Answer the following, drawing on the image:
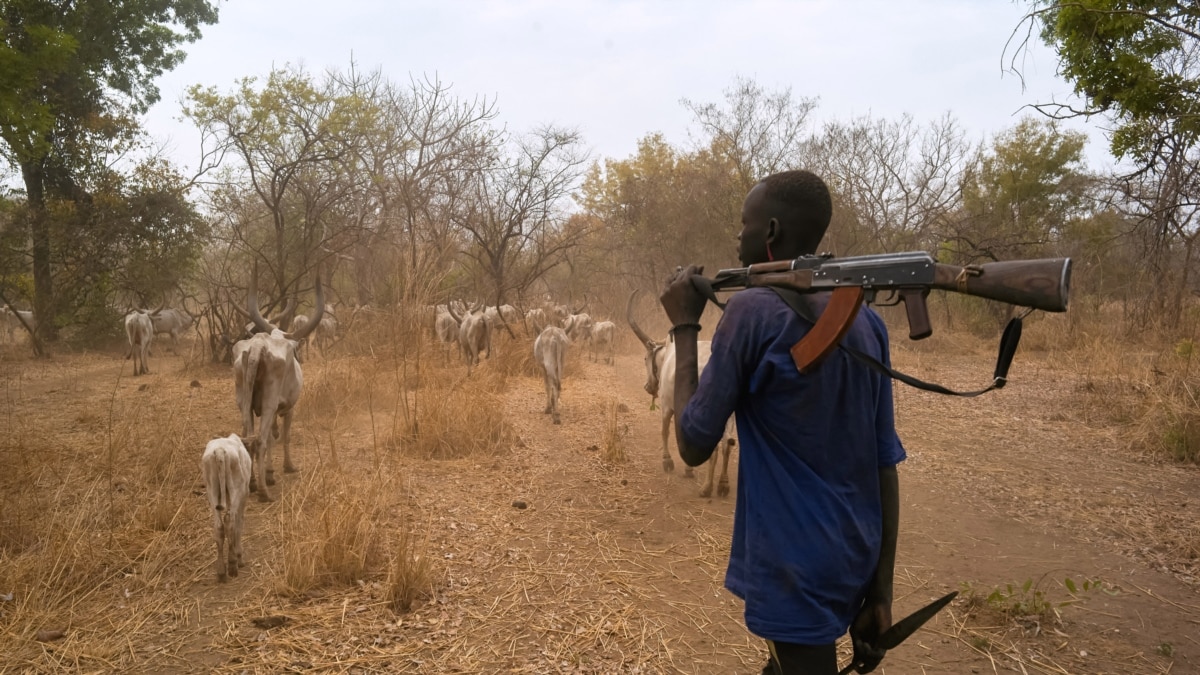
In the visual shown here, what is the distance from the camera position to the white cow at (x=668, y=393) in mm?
6266

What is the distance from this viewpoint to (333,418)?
27.5 feet

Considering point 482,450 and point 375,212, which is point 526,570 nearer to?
point 482,450

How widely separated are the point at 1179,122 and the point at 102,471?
9.14 meters

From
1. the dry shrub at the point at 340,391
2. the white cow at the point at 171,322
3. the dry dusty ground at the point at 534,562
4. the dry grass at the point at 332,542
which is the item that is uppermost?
the white cow at the point at 171,322

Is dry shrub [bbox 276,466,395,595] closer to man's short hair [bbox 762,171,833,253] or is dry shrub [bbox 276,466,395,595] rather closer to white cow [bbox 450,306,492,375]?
man's short hair [bbox 762,171,833,253]

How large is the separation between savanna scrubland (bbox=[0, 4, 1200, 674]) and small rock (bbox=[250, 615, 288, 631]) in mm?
16

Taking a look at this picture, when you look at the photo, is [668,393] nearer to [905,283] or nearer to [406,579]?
[406,579]

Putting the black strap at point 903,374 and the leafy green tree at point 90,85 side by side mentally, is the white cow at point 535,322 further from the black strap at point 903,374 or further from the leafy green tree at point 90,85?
the black strap at point 903,374

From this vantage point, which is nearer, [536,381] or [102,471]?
[102,471]

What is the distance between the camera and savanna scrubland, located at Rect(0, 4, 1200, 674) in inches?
147

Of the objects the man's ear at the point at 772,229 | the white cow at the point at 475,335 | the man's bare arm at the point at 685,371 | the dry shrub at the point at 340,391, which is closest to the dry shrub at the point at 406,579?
the man's bare arm at the point at 685,371

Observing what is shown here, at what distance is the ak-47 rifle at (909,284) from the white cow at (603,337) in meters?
14.0

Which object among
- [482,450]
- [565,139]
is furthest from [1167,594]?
[565,139]

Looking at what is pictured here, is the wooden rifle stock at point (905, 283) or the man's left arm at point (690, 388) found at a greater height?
the wooden rifle stock at point (905, 283)
